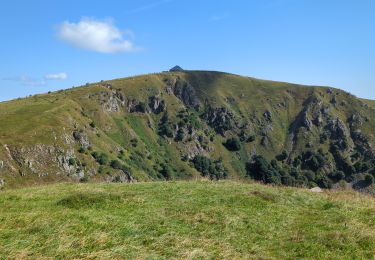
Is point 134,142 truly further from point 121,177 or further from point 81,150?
point 121,177

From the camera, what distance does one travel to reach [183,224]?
54.8ft

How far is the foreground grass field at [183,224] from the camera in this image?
1274cm

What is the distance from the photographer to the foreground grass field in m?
12.7

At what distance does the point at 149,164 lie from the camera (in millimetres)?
185125

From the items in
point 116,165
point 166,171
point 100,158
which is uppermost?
point 100,158

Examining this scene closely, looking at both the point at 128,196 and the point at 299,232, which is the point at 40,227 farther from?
the point at 299,232

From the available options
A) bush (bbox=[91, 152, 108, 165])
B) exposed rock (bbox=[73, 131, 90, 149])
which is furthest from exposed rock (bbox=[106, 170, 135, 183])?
exposed rock (bbox=[73, 131, 90, 149])

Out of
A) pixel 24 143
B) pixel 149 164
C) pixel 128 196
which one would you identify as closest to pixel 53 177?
pixel 24 143

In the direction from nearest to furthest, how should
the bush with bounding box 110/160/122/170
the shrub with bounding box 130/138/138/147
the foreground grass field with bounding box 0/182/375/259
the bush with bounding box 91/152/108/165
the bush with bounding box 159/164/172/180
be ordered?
the foreground grass field with bounding box 0/182/375/259, the bush with bounding box 91/152/108/165, the bush with bounding box 110/160/122/170, the bush with bounding box 159/164/172/180, the shrub with bounding box 130/138/138/147

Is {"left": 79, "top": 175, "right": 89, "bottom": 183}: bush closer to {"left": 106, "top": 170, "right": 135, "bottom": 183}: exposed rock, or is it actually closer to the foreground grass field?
{"left": 106, "top": 170, "right": 135, "bottom": 183}: exposed rock

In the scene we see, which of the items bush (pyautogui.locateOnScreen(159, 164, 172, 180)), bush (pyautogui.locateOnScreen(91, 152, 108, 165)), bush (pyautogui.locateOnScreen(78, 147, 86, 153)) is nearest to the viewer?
bush (pyautogui.locateOnScreen(91, 152, 108, 165))

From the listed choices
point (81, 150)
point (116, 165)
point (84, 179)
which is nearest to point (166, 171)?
point (116, 165)

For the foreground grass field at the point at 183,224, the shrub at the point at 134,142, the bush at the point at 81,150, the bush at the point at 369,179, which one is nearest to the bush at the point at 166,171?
the shrub at the point at 134,142

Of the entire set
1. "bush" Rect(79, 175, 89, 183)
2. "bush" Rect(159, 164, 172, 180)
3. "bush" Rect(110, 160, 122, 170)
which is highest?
"bush" Rect(110, 160, 122, 170)
